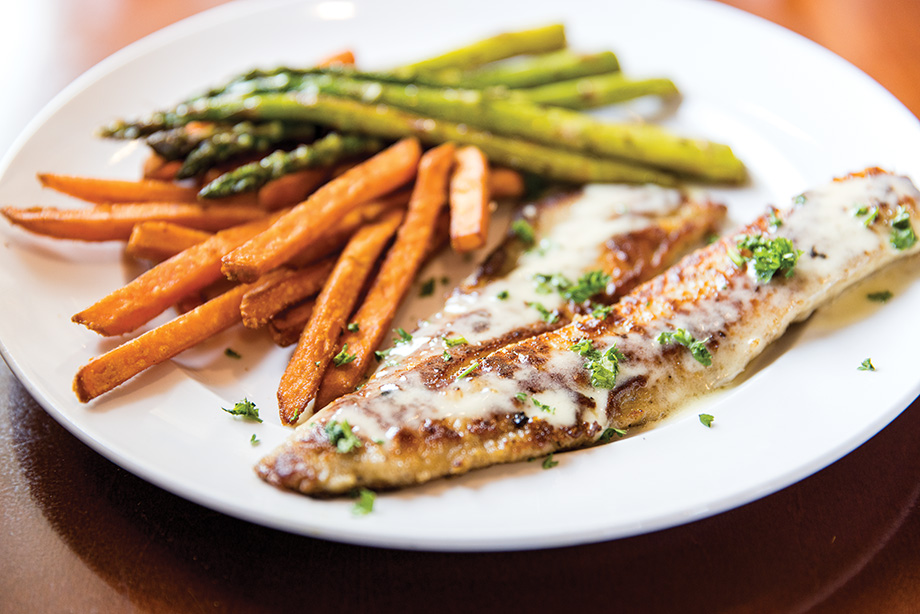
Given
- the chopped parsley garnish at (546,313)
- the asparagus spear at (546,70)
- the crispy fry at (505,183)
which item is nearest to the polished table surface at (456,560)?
the chopped parsley garnish at (546,313)

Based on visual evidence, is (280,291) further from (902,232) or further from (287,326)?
(902,232)

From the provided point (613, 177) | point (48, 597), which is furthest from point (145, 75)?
point (48, 597)

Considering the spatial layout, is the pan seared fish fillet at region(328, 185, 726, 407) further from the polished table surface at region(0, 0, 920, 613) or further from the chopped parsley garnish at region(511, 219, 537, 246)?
the polished table surface at region(0, 0, 920, 613)

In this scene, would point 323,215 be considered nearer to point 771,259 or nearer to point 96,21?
point 771,259

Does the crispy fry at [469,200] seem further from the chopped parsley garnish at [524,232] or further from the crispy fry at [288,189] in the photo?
the crispy fry at [288,189]

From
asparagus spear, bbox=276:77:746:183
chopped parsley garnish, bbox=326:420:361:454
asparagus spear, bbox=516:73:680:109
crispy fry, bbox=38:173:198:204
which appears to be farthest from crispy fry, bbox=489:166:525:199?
chopped parsley garnish, bbox=326:420:361:454

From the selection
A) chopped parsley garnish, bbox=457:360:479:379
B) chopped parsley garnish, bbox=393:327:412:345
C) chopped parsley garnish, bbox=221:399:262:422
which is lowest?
chopped parsley garnish, bbox=221:399:262:422

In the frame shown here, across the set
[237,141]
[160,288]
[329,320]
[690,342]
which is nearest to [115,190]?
[237,141]
